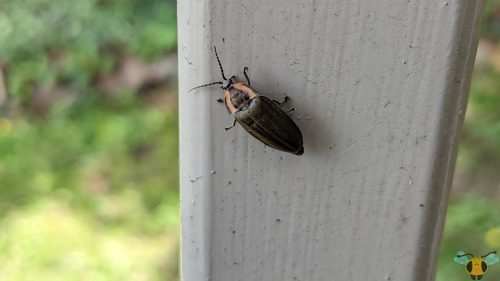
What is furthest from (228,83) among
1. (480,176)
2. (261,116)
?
(480,176)

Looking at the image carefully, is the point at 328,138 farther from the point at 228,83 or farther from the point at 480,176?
the point at 480,176

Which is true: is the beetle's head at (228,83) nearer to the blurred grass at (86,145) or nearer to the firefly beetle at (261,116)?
the firefly beetle at (261,116)

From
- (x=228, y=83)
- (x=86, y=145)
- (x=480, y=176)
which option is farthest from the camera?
(x=86, y=145)

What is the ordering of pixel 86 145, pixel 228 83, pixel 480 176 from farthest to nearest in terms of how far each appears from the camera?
pixel 86 145 < pixel 480 176 < pixel 228 83

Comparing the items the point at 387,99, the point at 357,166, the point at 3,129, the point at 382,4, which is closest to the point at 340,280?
the point at 357,166

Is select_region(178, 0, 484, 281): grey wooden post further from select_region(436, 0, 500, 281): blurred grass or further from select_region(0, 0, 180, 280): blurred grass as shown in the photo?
select_region(0, 0, 180, 280): blurred grass

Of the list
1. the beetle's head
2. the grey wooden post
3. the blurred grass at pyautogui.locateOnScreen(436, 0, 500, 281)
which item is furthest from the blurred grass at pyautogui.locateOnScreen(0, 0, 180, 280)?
the beetle's head

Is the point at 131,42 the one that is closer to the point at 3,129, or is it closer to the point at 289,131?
the point at 3,129
